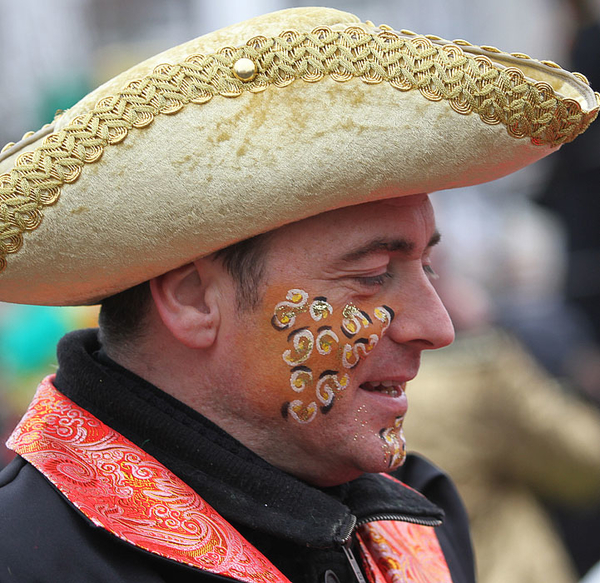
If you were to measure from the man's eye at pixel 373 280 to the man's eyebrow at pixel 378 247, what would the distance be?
56 mm

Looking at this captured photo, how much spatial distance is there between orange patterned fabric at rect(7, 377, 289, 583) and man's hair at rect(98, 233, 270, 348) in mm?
242

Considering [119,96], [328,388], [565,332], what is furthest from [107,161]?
[565,332]

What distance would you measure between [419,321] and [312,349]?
0.27m

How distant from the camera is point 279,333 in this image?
1968 millimetres

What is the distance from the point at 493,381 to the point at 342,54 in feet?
11.0

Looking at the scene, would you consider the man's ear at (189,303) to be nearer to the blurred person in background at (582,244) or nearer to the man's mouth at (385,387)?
the man's mouth at (385,387)

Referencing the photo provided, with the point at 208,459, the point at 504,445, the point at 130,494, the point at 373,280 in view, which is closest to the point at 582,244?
the point at 504,445

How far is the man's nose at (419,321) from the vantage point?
2045 millimetres

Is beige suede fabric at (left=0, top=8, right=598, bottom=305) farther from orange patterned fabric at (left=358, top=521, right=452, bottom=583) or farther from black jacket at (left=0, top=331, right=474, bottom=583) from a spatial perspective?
orange patterned fabric at (left=358, top=521, right=452, bottom=583)

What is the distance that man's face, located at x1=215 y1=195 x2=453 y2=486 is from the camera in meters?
1.97

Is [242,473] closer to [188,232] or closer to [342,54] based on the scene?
[188,232]

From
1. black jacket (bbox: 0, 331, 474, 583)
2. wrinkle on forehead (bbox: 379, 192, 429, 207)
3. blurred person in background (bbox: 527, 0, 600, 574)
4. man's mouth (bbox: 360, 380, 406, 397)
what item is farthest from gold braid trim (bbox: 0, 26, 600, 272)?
blurred person in background (bbox: 527, 0, 600, 574)

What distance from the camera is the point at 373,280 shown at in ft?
6.68

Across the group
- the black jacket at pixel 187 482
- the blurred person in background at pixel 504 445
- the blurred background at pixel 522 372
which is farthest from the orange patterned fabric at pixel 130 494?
the blurred person in background at pixel 504 445
